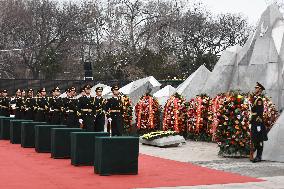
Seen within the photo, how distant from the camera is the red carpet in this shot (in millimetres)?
11148

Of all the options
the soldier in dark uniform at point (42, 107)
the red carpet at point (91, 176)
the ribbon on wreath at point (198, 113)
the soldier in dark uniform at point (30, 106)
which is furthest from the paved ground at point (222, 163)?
the soldier in dark uniform at point (30, 106)

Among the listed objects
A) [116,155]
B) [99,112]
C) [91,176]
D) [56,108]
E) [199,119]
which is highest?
[56,108]

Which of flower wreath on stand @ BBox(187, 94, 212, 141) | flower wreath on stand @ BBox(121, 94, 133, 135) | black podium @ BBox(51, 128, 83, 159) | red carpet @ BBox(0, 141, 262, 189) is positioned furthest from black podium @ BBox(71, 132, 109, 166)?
flower wreath on stand @ BBox(121, 94, 133, 135)

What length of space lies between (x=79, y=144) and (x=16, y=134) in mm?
8096

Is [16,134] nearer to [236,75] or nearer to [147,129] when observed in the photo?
[147,129]

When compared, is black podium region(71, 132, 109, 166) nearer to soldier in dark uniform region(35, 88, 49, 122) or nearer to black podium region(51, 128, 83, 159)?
black podium region(51, 128, 83, 159)

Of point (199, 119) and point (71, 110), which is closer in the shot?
point (71, 110)

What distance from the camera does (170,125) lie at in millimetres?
23828

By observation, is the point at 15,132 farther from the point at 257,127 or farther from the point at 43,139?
the point at 257,127

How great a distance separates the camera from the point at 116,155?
12344 mm

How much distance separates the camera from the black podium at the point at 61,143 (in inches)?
620

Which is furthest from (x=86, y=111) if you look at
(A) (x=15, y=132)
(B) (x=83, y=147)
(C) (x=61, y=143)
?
(B) (x=83, y=147)

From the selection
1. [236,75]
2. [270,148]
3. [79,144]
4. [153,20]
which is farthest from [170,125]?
[153,20]

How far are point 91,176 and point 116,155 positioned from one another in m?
0.70
